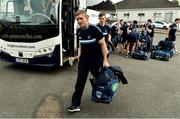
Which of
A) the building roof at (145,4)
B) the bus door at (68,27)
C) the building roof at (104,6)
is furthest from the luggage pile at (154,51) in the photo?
the building roof at (145,4)

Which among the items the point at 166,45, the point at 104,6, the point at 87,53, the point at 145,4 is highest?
the point at 145,4

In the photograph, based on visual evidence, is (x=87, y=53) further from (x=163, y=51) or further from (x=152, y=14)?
(x=152, y=14)

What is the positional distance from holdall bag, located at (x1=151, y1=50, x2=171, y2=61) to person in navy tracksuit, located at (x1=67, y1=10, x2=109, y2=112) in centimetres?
716

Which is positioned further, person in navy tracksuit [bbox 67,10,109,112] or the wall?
the wall

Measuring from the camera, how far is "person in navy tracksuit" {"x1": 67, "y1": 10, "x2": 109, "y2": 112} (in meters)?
4.58

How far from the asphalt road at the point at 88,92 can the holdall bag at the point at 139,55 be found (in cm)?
200

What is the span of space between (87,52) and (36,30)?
115 inches

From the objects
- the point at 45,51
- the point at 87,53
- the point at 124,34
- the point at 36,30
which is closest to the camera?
the point at 87,53

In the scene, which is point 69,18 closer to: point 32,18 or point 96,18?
point 32,18

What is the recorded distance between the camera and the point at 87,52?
187 inches

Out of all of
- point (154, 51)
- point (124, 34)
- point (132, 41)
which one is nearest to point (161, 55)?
point (154, 51)

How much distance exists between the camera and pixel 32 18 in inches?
287

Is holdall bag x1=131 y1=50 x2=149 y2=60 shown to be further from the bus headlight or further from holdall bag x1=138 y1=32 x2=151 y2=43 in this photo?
the bus headlight

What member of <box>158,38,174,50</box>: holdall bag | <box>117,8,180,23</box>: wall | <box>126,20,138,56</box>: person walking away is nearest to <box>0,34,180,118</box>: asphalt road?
<box>126,20,138,56</box>: person walking away
